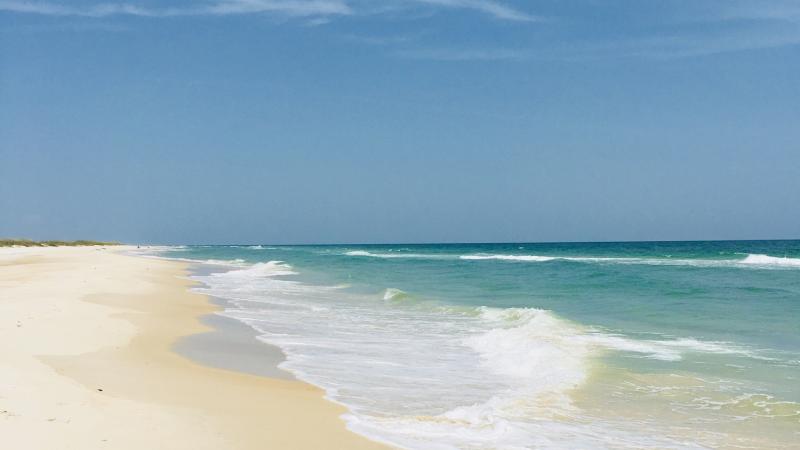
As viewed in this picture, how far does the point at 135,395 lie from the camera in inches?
319

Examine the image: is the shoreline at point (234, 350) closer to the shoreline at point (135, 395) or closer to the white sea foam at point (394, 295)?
the shoreline at point (135, 395)

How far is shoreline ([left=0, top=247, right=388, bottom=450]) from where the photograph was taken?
253 inches

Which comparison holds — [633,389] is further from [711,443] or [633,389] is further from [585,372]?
[711,443]

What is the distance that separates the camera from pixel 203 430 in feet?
22.5

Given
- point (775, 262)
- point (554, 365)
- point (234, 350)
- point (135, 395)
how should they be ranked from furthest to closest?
point (775, 262) < point (234, 350) < point (554, 365) < point (135, 395)

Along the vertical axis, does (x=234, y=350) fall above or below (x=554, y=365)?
below

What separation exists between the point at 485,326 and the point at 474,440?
9.58 m

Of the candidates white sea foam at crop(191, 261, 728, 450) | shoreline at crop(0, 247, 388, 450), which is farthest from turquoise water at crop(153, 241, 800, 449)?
shoreline at crop(0, 247, 388, 450)

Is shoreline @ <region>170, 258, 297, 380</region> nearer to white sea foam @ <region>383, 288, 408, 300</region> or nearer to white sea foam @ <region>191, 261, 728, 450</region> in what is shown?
white sea foam @ <region>191, 261, 728, 450</region>

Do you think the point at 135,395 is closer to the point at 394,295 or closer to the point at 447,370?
the point at 447,370

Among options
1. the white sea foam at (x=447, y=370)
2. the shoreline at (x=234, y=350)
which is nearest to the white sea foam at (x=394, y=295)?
the white sea foam at (x=447, y=370)

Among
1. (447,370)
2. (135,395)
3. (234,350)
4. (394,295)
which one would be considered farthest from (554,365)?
(394,295)

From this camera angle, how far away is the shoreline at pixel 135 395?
6.43 m

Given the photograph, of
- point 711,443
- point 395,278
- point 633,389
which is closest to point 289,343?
point 633,389
